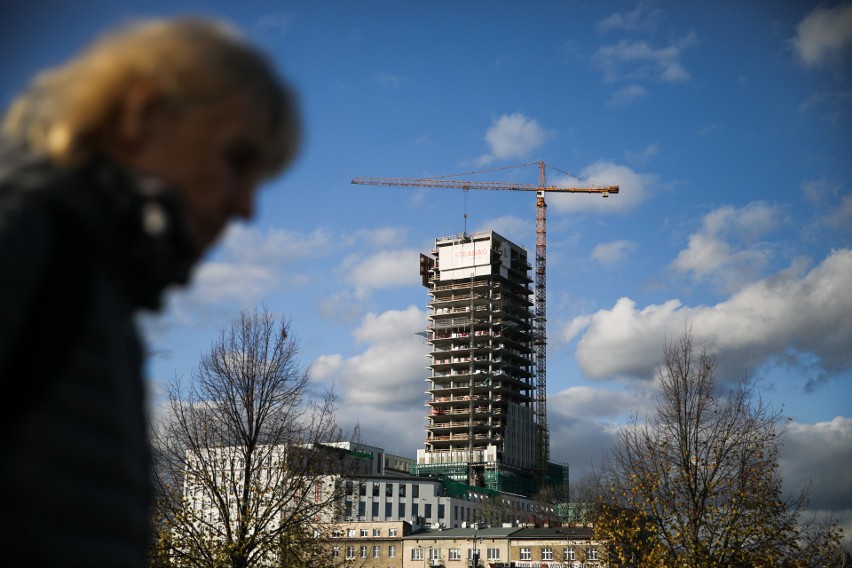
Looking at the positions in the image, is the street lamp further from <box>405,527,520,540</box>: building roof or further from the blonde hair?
the blonde hair

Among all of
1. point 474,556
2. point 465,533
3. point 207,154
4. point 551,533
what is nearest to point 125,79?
point 207,154

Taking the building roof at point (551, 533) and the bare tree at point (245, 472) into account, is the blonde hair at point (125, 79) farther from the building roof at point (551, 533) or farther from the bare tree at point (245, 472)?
the building roof at point (551, 533)

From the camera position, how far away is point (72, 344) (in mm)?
1304

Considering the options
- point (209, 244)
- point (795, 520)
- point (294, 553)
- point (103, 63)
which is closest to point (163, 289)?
point (209, 244)

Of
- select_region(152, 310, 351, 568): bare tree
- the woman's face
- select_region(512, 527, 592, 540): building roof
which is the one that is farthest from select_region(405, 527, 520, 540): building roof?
the woman's face

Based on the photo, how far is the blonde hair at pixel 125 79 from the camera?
4.69ft

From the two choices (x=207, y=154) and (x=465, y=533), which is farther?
(x=465, y=533)

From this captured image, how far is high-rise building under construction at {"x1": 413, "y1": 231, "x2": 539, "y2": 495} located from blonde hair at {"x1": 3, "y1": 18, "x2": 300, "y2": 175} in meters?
159

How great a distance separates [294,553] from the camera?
23.6m

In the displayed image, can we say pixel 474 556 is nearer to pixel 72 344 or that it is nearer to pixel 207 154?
pixel 207 154

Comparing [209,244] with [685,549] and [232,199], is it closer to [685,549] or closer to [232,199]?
[232,199]

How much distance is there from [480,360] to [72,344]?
549 feet

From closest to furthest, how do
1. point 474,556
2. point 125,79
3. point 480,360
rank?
point 125,79 < point 474,556 < point 480,360

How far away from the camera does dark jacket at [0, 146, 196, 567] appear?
1.24 meters
